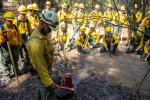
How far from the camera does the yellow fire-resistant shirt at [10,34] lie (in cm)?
742

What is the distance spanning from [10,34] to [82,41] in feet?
14.0

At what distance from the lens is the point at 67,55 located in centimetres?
Result: 1063

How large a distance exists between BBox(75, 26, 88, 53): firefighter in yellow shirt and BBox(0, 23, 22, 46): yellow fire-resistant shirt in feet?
12.0

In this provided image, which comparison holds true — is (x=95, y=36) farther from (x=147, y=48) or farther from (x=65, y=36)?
(x=147, y=48)

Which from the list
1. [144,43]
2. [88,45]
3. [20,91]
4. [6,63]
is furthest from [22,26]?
[144,43]

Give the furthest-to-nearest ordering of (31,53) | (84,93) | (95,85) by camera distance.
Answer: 1. (95,85)
2. (84,93)
3. (31,53)

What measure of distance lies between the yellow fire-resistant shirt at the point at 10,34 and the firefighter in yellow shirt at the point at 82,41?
365 centimetres

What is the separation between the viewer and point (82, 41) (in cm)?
1130

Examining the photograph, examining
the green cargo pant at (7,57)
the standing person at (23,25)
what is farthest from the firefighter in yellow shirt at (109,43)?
the green cargo pant at (7,57)

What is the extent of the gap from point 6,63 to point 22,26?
130 cm

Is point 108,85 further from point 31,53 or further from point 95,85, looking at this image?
point 31,53

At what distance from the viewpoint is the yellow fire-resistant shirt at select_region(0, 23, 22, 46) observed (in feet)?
24.3

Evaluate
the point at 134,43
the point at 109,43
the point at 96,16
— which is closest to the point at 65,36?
the point at 109,43

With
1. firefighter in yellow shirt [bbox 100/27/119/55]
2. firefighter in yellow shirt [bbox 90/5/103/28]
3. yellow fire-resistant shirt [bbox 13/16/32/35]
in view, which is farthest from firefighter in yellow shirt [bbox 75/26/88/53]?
yellow fire-resistant shirt [bbox 13/16/32/35]
